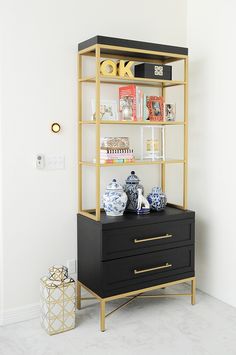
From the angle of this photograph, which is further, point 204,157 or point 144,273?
point 204,157

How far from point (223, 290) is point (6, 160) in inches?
72.8

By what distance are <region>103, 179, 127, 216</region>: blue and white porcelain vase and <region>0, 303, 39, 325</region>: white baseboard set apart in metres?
0.84

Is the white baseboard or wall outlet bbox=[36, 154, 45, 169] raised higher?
wall outlet bbox=[36, 154, 45, 169]

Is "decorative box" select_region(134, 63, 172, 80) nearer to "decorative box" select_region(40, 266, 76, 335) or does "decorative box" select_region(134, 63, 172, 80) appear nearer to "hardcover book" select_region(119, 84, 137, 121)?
"hardcover book" select_region(119, 84, 137, 121)

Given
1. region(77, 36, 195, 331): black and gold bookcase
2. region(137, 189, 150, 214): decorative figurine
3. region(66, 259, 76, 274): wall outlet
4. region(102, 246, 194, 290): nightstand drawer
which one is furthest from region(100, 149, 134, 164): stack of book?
region(66, 259, 76, 274): wall outlet

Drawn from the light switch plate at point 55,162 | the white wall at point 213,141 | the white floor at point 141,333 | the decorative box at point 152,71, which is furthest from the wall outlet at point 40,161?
the white wall at point 213,141

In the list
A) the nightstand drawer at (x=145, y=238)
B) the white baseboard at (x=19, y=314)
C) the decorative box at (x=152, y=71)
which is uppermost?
the decorative box at (x=152, y=71)

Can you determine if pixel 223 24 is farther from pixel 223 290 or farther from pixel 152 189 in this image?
pixel 223 290

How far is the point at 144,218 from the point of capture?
2984 millimetres

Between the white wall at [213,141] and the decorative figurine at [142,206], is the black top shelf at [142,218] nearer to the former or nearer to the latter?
the decorative figurine at [142,206]

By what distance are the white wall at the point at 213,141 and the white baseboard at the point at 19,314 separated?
134 centimetres

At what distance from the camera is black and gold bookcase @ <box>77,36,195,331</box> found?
285 cm

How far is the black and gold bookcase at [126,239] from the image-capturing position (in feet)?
9.34

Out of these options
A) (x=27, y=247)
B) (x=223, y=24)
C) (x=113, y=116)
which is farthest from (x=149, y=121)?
(x=27, y=247)
